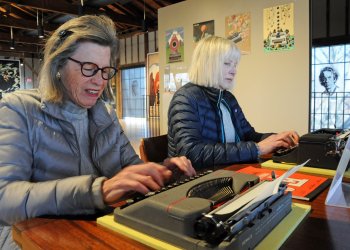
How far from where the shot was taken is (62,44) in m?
1.16

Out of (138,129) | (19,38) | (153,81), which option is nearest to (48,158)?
(138,129)

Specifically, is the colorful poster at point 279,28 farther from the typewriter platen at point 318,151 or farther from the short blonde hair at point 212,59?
the typewriter platen at point 318,151

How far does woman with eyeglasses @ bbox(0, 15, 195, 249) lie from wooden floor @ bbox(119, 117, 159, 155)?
4015mm

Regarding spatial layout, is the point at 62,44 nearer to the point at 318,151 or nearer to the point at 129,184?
the point at 129,184

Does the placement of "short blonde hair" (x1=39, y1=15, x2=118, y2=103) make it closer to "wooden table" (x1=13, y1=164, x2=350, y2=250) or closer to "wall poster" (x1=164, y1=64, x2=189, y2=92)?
"wooden table" (x1=13, y1=164, x2=350, y2=250)

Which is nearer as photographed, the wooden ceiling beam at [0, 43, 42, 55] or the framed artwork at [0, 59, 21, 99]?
the framed artwork at [0, 59, 21, 99]

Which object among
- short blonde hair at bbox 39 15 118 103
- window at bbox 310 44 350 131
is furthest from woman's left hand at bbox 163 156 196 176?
window at bbox 310 44 350 131

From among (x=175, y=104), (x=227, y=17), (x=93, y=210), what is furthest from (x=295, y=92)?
(x=93, y=210)

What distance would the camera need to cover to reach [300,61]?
3541 mm

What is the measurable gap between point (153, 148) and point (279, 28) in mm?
2453

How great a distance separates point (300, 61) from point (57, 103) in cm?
303

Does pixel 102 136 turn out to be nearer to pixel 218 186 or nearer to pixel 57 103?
pixel 57 103

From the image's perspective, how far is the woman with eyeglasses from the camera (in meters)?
0.85

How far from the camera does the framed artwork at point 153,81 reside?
425 inches
